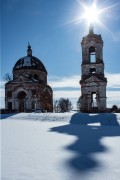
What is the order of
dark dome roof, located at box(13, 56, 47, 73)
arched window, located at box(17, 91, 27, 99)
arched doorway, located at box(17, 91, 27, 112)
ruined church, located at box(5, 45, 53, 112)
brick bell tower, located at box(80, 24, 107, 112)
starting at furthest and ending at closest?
dark dome roof, located at box(13, 56, 47, 73)
arched window, located at box(17, 91, 27, 99)
arched doorway, located at box(17, 91, 27, 112)
ruined church, located at box(5, 45, 53, 112)
brick bell tower, located at box(80, 24, 107, 112)

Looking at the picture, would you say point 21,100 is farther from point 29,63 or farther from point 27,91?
point 29,63

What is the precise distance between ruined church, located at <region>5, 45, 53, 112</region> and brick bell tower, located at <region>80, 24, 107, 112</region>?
9128mm

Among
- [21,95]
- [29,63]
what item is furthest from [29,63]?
[21,95]

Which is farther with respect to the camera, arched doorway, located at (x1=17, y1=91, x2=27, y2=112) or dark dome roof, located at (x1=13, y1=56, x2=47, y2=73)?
dark dome roof, located at (x1=13, y1=56, x2=47, y2=73)

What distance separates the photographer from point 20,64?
40281 mm

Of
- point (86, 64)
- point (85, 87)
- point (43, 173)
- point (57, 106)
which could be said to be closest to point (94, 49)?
point (86, 64)

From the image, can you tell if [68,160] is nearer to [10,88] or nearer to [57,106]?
[10,88]

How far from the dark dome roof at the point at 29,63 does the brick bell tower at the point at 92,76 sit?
13.5 metres

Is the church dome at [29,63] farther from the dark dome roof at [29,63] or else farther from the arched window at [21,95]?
the arched window at [21,95]

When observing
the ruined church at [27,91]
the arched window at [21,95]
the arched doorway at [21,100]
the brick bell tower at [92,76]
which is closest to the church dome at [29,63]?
the ruined church at [27,91]

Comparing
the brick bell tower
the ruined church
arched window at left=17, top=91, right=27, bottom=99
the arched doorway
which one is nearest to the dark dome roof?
the ruined church

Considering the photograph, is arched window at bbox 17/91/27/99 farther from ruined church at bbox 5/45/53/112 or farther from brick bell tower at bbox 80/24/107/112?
brick bell tower at bbox 80/24/107/112

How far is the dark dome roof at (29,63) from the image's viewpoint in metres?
39.7

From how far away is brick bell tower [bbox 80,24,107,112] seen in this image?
27.6 meters
